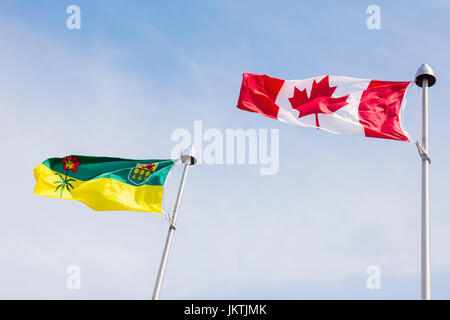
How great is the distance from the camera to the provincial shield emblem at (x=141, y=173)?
1691 centimetres

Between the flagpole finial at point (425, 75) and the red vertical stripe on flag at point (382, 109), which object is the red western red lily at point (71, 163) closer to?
the red vertical stripe on flag at point (382, 109)

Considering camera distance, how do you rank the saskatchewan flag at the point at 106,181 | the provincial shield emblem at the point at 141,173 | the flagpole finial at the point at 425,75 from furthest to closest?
the provincial shield emblem at the point at 141,173 < the saskatchewan flag at the point at 106,181 < the flagpole finial at the point at 425,75

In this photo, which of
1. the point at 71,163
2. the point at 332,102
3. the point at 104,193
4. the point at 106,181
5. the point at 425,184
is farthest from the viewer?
the point at 71,163

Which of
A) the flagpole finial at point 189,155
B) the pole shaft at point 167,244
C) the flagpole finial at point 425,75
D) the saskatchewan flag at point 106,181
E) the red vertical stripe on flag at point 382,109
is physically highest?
the flagpole finial at point 425,75

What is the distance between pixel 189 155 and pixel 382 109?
258 inches

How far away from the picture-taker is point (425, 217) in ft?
42.5

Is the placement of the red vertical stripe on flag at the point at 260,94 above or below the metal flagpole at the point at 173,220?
above

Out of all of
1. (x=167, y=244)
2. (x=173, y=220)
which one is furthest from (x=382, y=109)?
(x=167, y=244)

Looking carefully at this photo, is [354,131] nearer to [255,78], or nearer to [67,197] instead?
[255,78]

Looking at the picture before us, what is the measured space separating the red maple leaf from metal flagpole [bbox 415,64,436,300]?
229cm

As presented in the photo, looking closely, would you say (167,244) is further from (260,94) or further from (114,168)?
(260,94)

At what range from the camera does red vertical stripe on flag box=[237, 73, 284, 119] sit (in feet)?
53.2

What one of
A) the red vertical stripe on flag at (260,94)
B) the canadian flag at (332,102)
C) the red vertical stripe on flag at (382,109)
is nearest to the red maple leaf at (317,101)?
the canadian flag at (332,102)
